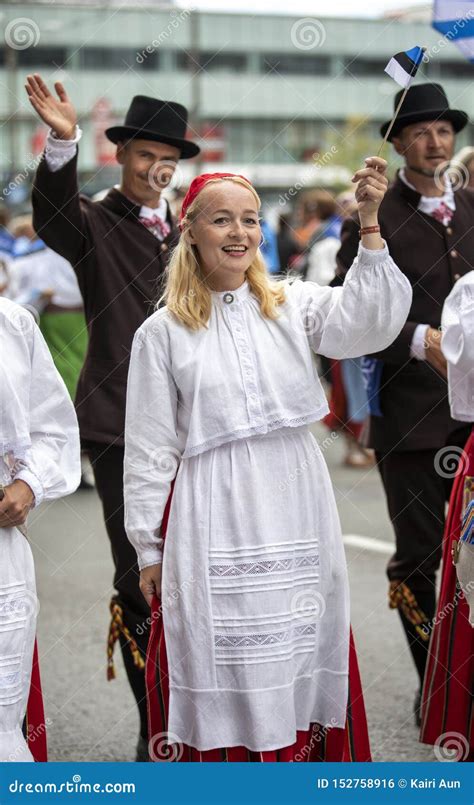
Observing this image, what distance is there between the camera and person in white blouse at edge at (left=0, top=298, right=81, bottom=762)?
3.36m

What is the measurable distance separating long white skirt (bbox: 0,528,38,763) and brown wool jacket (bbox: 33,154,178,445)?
3.89 ft

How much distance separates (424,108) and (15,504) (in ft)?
8.22

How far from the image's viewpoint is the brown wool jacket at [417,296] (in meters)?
4.94

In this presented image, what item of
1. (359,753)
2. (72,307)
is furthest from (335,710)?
(72,307)

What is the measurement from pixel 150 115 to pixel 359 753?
95.7 inches

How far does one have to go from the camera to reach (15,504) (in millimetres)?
3379

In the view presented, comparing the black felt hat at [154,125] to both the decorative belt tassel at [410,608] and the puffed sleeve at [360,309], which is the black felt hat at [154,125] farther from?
the decorative belt tassel at [410,608]

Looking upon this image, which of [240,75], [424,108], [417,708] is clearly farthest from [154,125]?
[240,75]

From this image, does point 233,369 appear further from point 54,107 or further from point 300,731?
point 54,107

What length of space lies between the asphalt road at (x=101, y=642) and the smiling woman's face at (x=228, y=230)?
78.1 inches

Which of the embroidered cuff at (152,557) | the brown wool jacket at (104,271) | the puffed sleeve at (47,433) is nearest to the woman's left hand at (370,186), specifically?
the puffed sleeve at (47,433)

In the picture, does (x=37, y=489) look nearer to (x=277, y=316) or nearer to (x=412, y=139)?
(x=277, y=316)

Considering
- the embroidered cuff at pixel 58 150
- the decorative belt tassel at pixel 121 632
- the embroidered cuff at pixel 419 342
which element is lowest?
the decorative belt tassel at pixel 121 632

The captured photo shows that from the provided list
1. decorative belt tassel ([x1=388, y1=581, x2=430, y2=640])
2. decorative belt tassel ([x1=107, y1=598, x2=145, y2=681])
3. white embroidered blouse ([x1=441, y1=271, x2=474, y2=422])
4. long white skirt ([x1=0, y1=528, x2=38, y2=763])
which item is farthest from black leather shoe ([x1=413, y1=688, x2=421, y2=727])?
long white skirt ([x1=0, y1=528, x2=38, y2=763])
